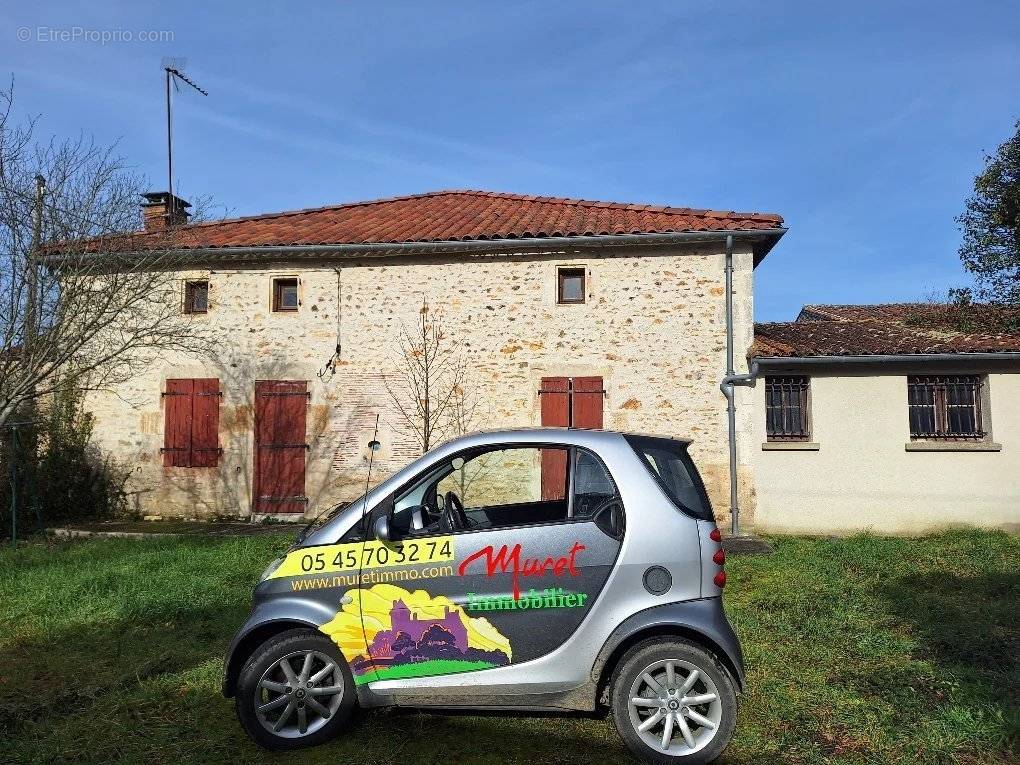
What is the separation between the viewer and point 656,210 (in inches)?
452

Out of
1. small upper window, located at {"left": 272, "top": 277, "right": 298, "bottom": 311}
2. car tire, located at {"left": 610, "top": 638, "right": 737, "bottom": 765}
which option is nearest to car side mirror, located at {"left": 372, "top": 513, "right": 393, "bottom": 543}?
car tire, located at {"left": 610, "top": 638, "right": 737, "bottom": 765}

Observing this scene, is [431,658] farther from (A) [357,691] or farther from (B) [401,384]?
(B) [401,384]

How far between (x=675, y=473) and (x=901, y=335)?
947cm

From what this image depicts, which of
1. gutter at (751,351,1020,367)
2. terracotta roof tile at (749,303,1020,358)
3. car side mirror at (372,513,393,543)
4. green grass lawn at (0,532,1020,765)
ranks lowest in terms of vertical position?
green grass lawn at (0,532,1020,765)

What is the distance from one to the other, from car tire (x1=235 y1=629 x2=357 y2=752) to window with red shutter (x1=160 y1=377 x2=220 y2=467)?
8560 millimetres

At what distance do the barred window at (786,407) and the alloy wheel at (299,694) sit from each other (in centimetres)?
854

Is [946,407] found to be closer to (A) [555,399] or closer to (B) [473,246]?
(A) [555,399]

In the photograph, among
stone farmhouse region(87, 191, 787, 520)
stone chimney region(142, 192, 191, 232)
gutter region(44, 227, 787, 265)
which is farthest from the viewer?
stone chimney region(142, 192, 191, 232)

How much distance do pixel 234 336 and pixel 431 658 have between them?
30.4 ft

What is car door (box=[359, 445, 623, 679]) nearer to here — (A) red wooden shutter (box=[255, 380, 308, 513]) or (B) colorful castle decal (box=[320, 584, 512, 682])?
(B) colorful castle decal (box=[320, 584, 512, 682])

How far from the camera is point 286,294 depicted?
11.5 m

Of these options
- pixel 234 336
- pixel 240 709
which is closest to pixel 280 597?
pixel 240 709

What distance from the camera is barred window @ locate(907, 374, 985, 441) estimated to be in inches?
402

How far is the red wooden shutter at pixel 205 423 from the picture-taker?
11141 mm
